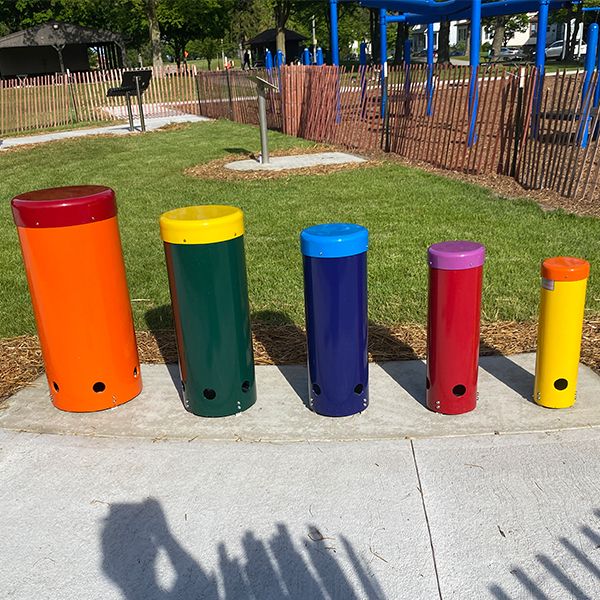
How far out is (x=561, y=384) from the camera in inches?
133

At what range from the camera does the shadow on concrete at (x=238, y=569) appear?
2.34 meters

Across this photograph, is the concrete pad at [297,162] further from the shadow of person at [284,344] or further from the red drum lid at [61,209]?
the red drum lid at [61,209]

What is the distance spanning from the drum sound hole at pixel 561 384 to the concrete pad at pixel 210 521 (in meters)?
0.88

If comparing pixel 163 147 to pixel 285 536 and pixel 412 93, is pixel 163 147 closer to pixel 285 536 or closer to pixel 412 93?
pixel 412 93

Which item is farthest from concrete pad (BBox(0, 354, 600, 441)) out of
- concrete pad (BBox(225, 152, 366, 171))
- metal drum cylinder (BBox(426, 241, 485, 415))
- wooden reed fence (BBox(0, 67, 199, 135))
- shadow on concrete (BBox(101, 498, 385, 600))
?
wooden reed fence (BBox(0, 67, 199, 135))

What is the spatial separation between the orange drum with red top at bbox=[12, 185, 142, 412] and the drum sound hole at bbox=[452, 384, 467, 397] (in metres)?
1.73

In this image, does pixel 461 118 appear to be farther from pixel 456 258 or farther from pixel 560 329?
pixel 456 258

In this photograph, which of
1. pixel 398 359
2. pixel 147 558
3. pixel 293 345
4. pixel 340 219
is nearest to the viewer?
pixel 147 558

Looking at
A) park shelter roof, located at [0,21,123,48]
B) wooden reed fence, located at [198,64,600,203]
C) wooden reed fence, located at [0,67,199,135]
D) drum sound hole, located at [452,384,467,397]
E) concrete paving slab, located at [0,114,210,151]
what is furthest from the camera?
park shelter roof, located at [0,21,123,48]

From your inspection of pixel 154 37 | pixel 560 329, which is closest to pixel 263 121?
pixel 560 329

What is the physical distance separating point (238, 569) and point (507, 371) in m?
2.10

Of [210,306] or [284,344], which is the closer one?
[210,306]

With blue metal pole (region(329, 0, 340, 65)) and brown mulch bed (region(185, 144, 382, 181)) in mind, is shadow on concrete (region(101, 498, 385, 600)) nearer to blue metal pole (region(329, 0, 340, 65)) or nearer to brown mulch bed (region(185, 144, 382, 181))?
brown mulch bed (region(185, 144, 382, 181))

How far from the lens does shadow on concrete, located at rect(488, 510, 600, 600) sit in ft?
7.44
